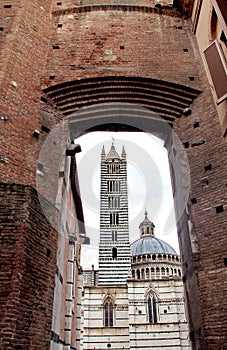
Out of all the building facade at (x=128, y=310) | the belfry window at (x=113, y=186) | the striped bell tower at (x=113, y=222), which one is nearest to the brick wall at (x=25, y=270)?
the building facade at (x=128, y=310)

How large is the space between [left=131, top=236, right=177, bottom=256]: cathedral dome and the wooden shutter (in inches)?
1589

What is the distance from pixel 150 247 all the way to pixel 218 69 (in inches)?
1641

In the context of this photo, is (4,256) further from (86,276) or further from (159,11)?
(86,276)

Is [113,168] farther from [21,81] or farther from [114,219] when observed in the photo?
[21,81]

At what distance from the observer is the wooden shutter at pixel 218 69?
16.6 ft

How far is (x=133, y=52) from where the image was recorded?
809 cm

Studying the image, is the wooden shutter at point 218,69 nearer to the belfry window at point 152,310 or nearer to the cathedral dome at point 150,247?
the belfry window at point 152,310

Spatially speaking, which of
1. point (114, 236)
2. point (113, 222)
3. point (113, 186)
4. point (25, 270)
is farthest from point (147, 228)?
point (25, 270)

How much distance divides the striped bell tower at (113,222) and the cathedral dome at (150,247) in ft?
26.6

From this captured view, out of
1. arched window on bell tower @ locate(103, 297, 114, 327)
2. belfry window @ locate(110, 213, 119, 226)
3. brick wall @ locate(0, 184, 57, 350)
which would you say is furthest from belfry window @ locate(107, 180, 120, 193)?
brick wall @ locate(0, 184, 57, 350)

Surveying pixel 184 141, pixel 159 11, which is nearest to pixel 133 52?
pixel 159 11

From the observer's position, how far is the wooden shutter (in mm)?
5051

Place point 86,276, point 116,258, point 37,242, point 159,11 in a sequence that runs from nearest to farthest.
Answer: point 37,242, point 159,11, point 116,258, point 86,276

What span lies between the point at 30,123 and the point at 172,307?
95.6ft
